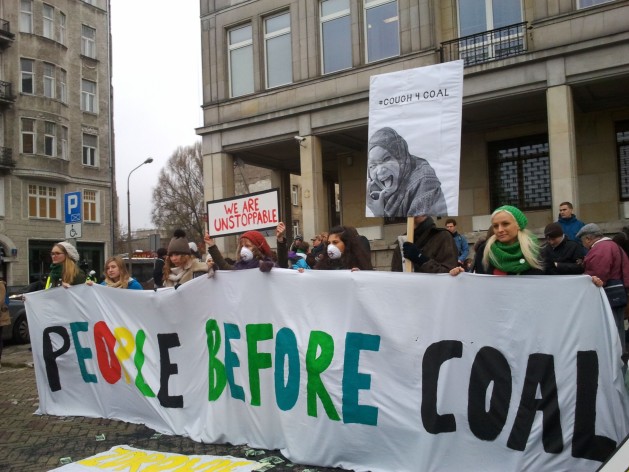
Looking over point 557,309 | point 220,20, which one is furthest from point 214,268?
point 220,20

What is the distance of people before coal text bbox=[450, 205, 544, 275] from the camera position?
4.14m

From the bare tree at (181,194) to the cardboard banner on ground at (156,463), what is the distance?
56.0 meters

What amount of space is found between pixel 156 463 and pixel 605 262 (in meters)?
4.77

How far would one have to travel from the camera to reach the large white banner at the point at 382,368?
3760mm

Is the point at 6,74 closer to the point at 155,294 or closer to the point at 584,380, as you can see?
the point at 155,294

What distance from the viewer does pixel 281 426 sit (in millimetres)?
4711

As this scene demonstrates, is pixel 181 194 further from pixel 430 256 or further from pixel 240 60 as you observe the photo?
pixel 430 256

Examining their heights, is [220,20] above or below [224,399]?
above

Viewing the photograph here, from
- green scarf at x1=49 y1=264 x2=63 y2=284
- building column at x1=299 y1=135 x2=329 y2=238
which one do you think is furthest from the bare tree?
green scarf at x1=49 y1=264 x2=63 y2=284

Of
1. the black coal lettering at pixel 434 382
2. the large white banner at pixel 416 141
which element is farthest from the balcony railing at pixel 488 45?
the black coal lettering at pixel 434 382

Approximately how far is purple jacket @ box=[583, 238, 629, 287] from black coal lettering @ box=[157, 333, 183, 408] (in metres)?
4.24

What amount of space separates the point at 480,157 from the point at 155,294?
13.1 metres

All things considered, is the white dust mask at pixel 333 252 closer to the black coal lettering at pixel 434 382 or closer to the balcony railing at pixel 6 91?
the black coal lettering at pixel 434 382

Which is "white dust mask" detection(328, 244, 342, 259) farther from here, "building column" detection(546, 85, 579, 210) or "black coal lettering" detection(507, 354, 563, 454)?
"building column" detection(546, 85, 579, 210)
